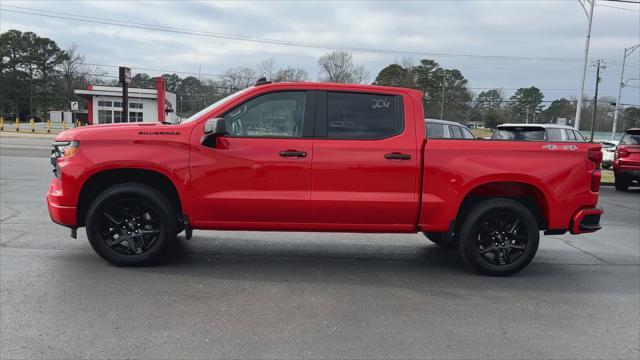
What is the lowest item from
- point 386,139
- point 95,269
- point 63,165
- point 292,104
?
point 95,269

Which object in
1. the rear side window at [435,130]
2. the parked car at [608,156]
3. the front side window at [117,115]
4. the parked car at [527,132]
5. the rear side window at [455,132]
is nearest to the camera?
the parked car at [527,132]

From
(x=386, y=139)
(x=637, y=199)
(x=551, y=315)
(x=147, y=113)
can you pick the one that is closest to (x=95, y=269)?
(x=386, y=139)

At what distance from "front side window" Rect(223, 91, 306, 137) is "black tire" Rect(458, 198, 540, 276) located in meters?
2.13

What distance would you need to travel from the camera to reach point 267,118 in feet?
16.8

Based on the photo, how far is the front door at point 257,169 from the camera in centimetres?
497

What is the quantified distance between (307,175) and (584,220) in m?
3.06

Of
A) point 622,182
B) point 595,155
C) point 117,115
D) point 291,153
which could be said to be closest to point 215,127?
point 291,153

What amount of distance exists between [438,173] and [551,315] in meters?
1.70

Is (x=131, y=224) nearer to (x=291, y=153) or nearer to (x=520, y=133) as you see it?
(x=291, y=153)

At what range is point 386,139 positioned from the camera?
5.11 m

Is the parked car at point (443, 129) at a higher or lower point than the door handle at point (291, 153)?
higher

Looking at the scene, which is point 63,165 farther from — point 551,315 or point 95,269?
point 551,315

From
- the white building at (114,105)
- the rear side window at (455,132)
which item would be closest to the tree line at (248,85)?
the white building at (114,105)

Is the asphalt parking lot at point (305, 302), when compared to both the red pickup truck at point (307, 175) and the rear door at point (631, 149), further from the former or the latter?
the rear door at point (631, 149)
